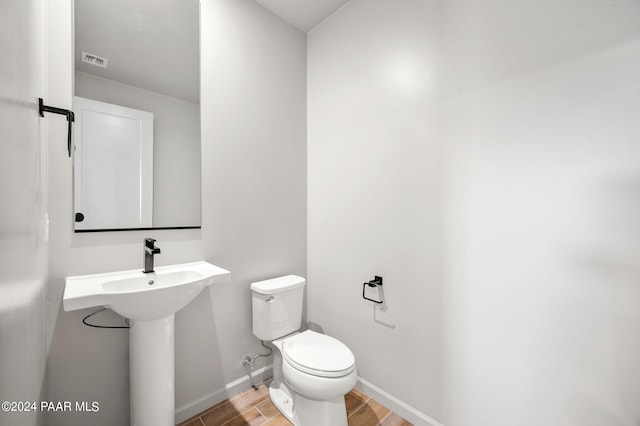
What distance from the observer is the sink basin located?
988 millimetres

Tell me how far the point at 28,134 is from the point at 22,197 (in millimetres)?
209

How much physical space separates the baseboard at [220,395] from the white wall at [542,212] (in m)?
1.16

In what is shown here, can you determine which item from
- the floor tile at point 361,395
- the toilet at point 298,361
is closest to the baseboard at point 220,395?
the toilet at point 298,361

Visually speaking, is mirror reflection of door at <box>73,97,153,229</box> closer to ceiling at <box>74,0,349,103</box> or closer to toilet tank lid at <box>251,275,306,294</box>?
ceiling at <box>74,0,349,103</box>

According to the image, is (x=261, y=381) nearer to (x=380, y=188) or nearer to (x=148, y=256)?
(x=148, y=256)

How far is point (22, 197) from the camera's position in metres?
0.58

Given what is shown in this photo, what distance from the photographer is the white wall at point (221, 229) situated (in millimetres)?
1179

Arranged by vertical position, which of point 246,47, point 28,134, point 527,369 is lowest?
point 527,369

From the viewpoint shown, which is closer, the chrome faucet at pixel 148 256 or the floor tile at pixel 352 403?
the chrome faucet at pixel 148 256

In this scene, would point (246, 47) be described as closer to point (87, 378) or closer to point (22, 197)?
point (22, 197)

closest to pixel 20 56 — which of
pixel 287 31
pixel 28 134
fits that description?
pixel 28 134

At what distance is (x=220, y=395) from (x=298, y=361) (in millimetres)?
694

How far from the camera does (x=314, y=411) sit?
4.48 ft

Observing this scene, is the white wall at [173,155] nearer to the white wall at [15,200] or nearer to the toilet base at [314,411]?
the white wall at [15,200]
